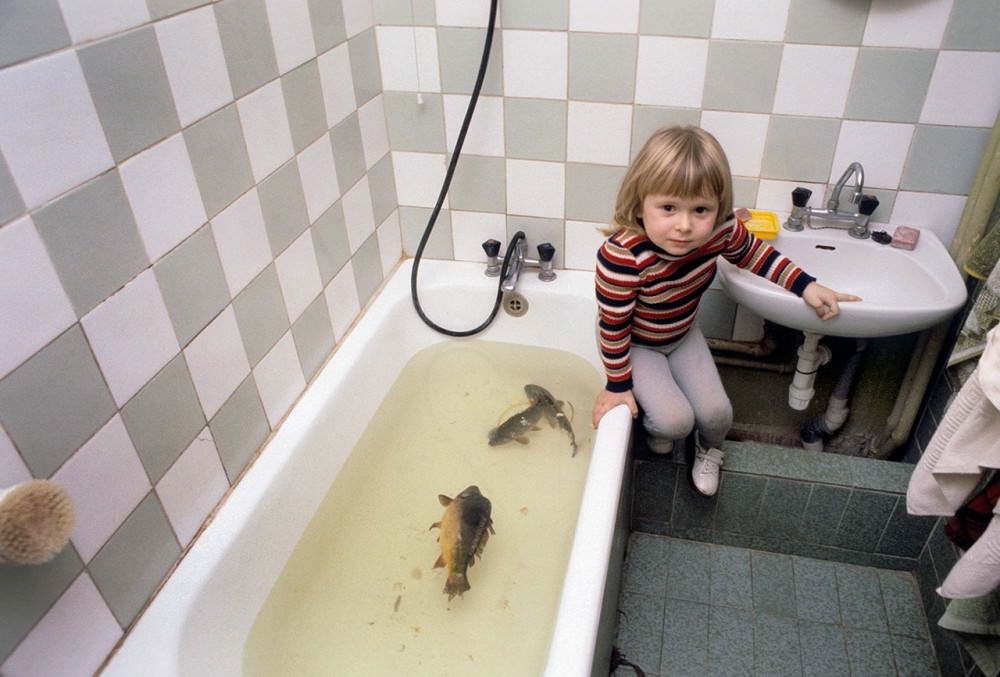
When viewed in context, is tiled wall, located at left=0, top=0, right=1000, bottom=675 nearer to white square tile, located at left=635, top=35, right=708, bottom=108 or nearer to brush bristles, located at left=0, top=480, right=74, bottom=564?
white square tile, located at left=635, top=35, right=708, bottom=108

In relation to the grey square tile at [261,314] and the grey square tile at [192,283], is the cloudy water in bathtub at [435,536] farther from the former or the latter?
the grey square tile at [192,283]

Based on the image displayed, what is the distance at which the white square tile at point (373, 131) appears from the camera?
173 cm

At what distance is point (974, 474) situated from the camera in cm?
102

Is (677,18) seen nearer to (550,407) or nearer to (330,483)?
(550,407)

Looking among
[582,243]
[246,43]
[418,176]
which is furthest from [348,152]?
[582,243]

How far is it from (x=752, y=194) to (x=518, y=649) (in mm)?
1160

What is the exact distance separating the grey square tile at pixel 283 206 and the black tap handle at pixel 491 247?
0.52 meters

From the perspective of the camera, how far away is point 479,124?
5.86 feet

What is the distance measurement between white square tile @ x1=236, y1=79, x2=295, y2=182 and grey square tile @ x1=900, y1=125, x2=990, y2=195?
1350 millimetres

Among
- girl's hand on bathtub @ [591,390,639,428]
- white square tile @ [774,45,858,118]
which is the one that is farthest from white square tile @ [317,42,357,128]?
white square tile @ [774,45,858,118]

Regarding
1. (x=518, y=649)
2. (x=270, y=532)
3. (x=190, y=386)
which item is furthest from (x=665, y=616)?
(x=190, y=386)

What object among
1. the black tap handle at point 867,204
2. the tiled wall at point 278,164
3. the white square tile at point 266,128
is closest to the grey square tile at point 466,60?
the tiled wall at point 278,164

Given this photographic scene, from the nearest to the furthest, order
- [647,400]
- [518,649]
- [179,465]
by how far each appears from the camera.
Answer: [179,465] < [518,649] < [647,400]

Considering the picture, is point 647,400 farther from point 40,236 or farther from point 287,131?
point 40,236
